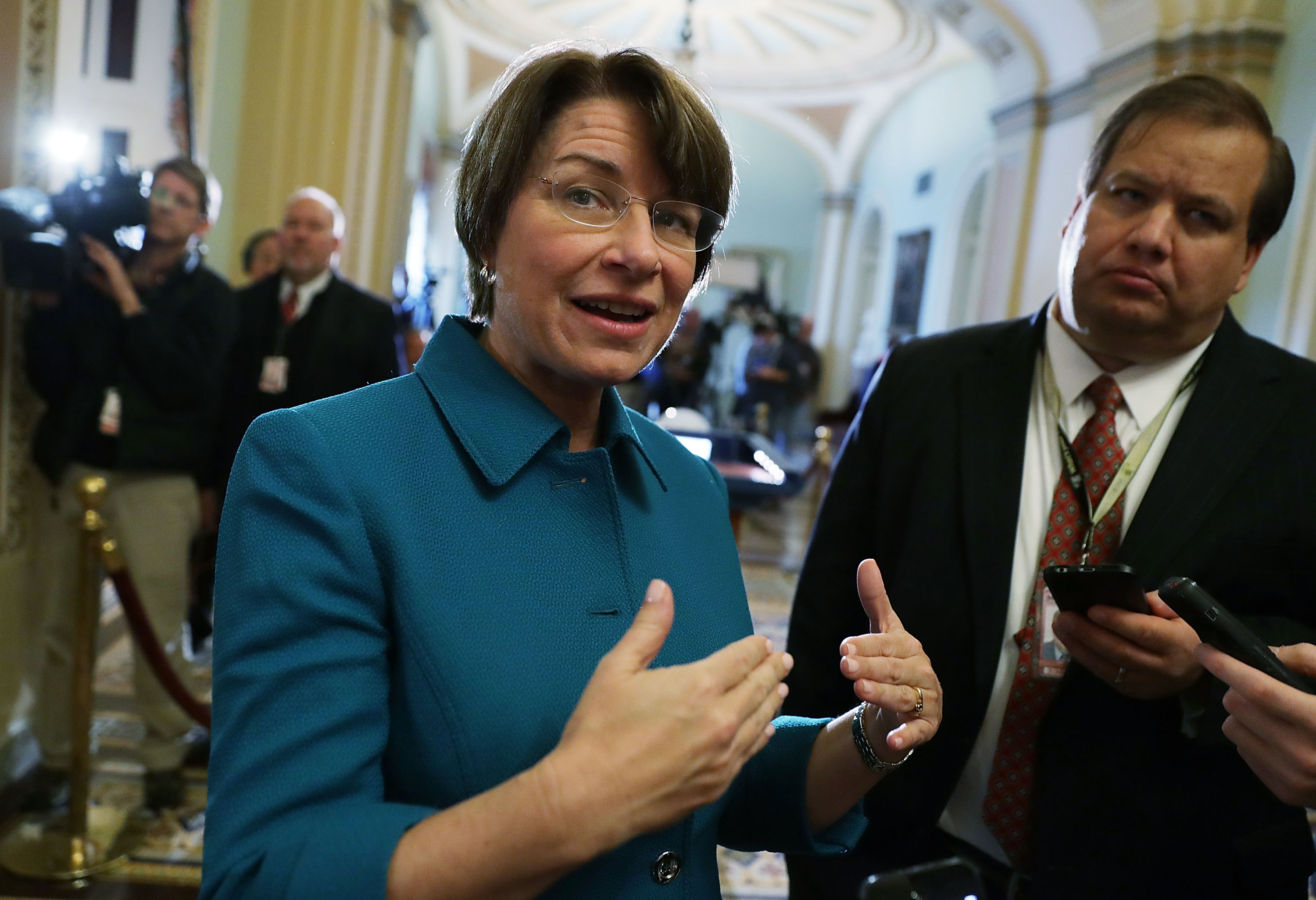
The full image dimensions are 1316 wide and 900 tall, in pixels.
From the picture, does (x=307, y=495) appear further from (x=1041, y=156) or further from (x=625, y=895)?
(x=1041, y=156)

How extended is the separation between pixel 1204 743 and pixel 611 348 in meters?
1.22

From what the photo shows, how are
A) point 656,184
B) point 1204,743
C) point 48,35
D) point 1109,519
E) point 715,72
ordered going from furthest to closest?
point 715,72 < point 48,35 < point 1109,519 < point 1204,743 < point 656,184

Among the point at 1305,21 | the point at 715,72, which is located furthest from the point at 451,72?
the point at 1305,21

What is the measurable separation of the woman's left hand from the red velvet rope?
2420 mm

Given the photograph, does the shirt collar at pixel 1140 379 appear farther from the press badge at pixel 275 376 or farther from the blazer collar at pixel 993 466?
Result: the press badge at pixel 275 376

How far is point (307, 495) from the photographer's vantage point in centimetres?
104

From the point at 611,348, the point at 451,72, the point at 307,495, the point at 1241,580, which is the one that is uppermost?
the point at 451,72

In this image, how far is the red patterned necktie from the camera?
69.3 inches

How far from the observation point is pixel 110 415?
10.7ft

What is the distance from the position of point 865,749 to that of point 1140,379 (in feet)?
3.24

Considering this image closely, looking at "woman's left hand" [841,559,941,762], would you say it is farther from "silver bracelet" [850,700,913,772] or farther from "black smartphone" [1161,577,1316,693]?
"black smartphone" [1161,577,1316,693]

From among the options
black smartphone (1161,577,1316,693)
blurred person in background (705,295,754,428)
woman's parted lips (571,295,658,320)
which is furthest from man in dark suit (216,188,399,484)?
blurred person in background (705,295,754,428)

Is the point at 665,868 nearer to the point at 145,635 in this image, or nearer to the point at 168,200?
the point at 145,635

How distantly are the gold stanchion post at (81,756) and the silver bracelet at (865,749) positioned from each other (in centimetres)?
250
